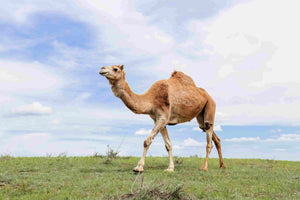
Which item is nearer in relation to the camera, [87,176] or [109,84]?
[87,176]

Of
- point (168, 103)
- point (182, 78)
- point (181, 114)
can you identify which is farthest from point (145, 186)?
point (182, 78)

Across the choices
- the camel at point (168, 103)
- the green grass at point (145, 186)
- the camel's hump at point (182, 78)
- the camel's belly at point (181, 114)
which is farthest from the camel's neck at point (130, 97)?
the green grass at point (145, 186)

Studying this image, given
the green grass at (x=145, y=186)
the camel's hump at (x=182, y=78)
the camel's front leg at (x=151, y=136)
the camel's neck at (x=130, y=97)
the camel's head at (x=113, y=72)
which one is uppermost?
the camel's hump at (x=182, y=78)

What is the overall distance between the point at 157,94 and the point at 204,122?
2.68 metres

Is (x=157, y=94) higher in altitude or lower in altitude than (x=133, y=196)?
higher

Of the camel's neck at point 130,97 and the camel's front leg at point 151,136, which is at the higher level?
the camel's neck at point 130,97

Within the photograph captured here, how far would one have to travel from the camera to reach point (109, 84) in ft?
32.9

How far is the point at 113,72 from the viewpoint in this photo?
971 centimetres

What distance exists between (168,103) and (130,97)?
1.28m

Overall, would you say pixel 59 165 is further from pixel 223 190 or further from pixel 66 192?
pixel 223 190

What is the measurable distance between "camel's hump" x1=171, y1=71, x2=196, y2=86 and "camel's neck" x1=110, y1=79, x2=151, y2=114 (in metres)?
1.87

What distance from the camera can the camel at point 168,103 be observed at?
9977 millimetres

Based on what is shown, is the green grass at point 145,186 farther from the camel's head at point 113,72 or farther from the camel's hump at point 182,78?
the camel's hump at point 182,78

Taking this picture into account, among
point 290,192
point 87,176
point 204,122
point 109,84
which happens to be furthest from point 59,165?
point 290,192
